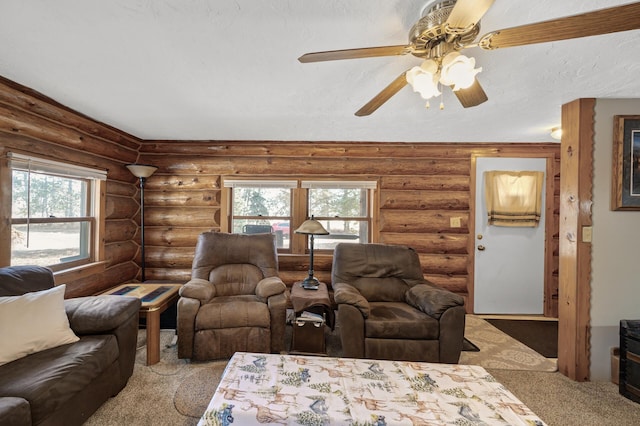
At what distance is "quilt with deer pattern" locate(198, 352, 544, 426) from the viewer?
4.09 feet

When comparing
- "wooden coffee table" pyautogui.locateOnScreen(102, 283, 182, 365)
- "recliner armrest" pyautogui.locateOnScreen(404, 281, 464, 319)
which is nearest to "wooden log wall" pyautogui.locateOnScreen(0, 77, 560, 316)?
"wooden coffee table" pyautogui.locateOnScreen(102, 283, 182, 365)

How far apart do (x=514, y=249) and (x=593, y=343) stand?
156 centimetres

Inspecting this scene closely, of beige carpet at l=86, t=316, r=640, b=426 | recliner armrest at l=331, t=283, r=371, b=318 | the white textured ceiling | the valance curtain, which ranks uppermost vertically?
the white textured ceiling

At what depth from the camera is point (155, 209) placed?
12.0ft

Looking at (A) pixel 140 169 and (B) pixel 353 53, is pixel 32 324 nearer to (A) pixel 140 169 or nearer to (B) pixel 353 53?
(A) pixel 140 169

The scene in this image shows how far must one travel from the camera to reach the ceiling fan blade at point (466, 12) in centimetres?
90

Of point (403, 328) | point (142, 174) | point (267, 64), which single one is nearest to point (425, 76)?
point (267, 64)

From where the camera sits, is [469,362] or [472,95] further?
[469,362]

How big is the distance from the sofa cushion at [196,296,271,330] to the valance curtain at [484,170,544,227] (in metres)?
3.15

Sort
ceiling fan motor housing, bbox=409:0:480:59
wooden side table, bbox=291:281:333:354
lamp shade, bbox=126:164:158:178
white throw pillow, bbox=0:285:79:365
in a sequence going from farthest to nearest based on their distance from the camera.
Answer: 1. lamp shade, bbox=126:164:158:178
2. wooden side table, bbox=291:281:333:354
3. white throw pillow, bbox=0:285:79:365
4. ceiling fan motor housing, bbox=409:0:480:59

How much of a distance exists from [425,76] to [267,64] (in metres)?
0.99

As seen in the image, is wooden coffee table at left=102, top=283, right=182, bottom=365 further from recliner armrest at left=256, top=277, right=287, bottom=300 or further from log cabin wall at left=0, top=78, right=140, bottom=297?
recliner armrest at left=256, top=277, right=287, bottom=300

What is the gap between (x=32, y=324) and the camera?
1626 millimetres

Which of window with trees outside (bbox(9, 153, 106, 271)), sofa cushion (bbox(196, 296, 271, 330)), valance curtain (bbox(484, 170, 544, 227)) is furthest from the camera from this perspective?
valance curtain (bbox(484, 170, 544, 227))
